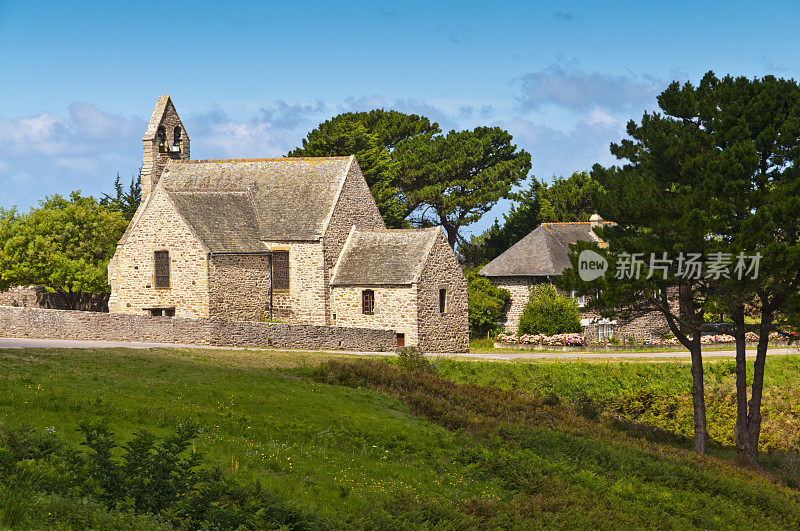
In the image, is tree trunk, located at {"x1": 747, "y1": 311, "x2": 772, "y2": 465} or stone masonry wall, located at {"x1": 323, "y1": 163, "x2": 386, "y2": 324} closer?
tree trunk, located at {"x1": 747, "y1": 311, "x2": 772, "y2": 465}

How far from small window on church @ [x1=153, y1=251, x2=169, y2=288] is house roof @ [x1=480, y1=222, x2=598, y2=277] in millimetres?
20871

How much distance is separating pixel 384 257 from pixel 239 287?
306 inches

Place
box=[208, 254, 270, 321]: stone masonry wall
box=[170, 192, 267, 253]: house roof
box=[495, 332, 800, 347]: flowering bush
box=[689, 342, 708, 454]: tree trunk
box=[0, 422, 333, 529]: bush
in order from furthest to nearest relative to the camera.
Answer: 1. box=[495, 332, 800, 347]: flowering bush
2. box=[170, 192, 267, 253]: house roof
3. box=[208, 254, 270, 321]: stone masonry wall
4. box=[689, 342, 708, 454]: tree trunk
5. box=[0, 422, 333, 529]: bush

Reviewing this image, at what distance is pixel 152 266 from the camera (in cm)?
4016

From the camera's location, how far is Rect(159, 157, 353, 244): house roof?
41406mm

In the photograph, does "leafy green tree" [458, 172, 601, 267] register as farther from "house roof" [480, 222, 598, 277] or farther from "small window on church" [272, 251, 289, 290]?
"small window on church" [272, 251, 289, 290]

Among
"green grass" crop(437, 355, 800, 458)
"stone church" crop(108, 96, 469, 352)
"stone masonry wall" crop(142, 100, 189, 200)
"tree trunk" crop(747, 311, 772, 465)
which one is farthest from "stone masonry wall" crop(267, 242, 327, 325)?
"tree trunk" crop(747, 311, 772, 465)

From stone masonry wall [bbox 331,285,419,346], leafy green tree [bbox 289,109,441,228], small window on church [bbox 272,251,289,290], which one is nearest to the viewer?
stone masonry wall [bbox 331,285,419,346]

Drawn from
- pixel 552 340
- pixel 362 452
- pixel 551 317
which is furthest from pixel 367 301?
pixel 362 452

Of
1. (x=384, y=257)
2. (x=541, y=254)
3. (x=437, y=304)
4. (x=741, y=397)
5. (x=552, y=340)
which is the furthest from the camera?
(x=541, y=254)

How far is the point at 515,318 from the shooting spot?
166 ft

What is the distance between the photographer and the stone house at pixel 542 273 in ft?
159

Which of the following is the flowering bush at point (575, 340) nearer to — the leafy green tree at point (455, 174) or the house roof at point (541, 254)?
the house roof at point (541, 254)

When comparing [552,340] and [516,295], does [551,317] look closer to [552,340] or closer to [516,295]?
[552,340]
